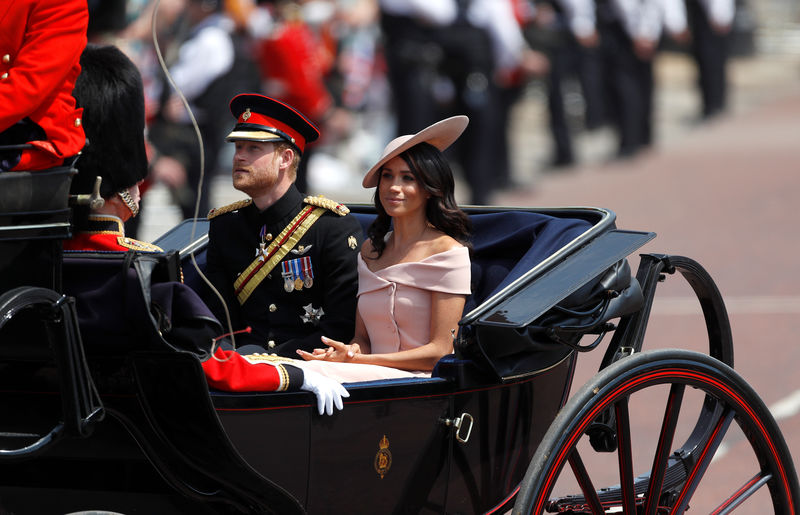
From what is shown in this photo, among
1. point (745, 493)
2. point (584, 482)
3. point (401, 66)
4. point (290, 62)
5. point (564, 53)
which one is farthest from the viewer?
point (564, 53)

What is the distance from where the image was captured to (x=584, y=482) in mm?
3273

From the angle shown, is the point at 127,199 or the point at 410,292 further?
the point at 410,292

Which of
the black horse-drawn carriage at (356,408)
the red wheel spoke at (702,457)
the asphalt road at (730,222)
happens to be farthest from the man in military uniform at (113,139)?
the asphalt road at (730,222)

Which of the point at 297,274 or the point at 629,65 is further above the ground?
the point at 629,65

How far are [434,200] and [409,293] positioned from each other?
10.6 inches

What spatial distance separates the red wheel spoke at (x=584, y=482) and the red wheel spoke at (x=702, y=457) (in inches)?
10.8

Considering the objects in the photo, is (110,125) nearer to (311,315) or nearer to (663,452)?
(311,315)

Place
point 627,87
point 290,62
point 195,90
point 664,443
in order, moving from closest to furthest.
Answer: point 664,443 < point 195,90 < point 290,62 < point 627,87

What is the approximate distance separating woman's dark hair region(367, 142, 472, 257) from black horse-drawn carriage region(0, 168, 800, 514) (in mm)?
213

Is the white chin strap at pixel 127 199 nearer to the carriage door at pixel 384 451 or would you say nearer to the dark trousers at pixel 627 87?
the carriage door at pixel 384 451

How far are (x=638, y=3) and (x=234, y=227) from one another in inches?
451

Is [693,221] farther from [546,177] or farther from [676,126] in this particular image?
[676,126]

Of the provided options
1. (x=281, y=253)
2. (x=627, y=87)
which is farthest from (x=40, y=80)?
(x=627, y=87)

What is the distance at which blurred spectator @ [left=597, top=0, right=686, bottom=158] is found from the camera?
14.5m
